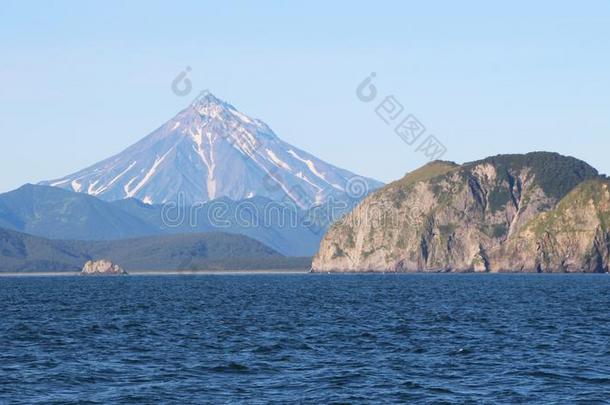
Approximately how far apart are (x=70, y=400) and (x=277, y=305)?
10181 centimetres

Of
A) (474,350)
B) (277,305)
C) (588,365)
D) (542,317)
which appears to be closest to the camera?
(588,365)

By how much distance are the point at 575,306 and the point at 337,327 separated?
52438 mm

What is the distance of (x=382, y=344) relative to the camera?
97875 millimetres

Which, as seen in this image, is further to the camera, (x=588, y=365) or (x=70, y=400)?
(x=588, y=365)

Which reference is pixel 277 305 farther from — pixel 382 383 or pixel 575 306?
pixel 382 383

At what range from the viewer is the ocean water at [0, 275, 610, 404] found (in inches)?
2766

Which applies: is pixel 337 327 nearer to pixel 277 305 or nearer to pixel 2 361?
pixel 2 361

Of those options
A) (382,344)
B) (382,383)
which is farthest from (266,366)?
(382,344)

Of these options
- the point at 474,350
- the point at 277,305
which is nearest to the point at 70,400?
the point at 474,350

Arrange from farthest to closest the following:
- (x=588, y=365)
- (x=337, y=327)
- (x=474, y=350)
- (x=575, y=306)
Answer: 1. (x=575, y=306)
2. (x=337, y=327)
3. (x=474, y=350)
4. (x=588, y=365)

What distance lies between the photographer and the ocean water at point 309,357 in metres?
70.2

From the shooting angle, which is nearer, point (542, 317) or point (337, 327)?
point (337, 327)

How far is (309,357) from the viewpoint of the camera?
87.8 meters

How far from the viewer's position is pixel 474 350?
91.8m
